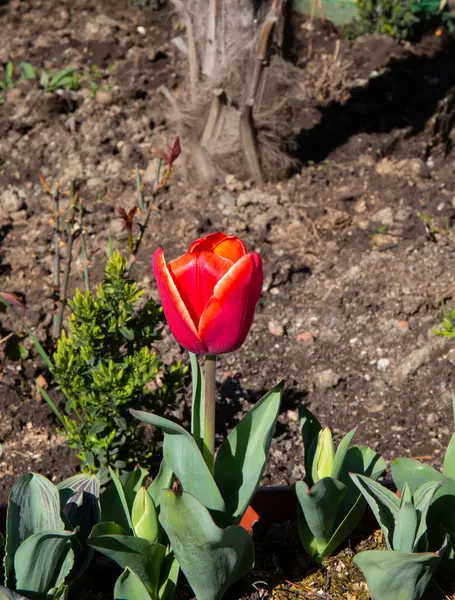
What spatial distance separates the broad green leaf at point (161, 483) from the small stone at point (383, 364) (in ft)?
4.97

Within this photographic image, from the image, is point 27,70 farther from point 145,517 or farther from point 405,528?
point 405,528

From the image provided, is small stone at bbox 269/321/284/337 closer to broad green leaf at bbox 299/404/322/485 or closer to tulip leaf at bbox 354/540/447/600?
broad green leaf at bbox 299/404/322/485

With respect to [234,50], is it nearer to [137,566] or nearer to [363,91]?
[363,91]

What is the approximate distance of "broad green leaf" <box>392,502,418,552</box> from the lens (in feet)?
5.16

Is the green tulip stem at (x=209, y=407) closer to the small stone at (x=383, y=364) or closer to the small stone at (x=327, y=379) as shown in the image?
the small stone at (x=327, y=379)

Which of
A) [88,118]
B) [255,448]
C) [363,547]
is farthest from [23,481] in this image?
[88,118]

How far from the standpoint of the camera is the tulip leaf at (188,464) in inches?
62.2

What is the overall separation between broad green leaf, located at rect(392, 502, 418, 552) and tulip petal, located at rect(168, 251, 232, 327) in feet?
1.82

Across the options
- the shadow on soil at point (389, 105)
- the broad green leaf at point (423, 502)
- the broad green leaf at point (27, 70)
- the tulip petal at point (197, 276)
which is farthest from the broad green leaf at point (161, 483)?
the broad green leaf at point (27, 70)

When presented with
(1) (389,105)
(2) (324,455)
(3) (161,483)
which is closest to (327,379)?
(2) (324,455)

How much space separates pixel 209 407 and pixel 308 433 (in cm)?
35

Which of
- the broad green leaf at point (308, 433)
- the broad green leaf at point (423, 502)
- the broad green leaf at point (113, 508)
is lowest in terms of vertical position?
the broad green leaf at point (113, 508)

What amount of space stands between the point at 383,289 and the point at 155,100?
186cm

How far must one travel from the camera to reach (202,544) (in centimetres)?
155
